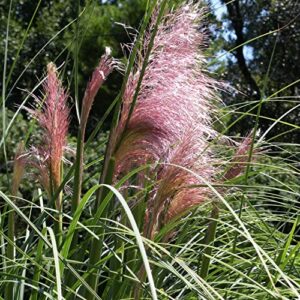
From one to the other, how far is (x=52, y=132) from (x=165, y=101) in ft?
0.93

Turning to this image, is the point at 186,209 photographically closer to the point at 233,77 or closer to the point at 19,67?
the point at 19,67

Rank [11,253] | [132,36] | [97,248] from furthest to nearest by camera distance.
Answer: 1. [132,36]
2. [11,253]
3. [97,248]

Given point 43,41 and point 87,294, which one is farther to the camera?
point 43,41

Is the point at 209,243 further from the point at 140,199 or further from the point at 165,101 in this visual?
the point at 165,101

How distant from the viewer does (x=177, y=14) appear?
1877 mm

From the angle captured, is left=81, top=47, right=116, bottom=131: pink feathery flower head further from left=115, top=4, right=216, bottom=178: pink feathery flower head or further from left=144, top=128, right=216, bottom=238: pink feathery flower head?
left=144, top=128, right=216, bottom=238: pink feathery flower head

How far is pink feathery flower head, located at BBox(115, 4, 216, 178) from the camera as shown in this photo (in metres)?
1.67

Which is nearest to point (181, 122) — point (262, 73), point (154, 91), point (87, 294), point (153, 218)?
point (154, 91)

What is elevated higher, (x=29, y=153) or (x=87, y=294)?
(x=29, y=153)

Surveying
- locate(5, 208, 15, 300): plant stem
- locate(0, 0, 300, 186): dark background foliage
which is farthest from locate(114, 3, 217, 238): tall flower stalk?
locate(0, 0, 300, 186): dark background foliage

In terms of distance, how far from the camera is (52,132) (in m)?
1.81

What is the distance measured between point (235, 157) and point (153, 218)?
38 cm

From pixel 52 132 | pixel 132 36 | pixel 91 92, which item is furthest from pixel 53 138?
pixel 132 36

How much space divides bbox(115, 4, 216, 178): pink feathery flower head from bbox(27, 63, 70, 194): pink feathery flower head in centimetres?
15
